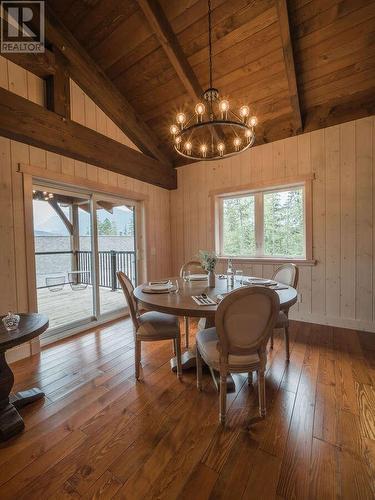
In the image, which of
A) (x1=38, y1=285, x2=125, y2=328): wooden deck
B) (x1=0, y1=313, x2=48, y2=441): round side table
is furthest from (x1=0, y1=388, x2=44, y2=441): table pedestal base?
(x1=38, y1=285, x2=125, y2=328): wooden deck

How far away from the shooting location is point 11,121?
7.69 ft

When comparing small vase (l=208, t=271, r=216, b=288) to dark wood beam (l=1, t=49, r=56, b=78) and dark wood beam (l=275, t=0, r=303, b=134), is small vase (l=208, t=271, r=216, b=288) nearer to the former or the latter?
dark wood beam (l=275, t=0, r=303, b=134)

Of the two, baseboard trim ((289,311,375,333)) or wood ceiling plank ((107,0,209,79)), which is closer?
wood ceiling plank ((107,0,209,79))

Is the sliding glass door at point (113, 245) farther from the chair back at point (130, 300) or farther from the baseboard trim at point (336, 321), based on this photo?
the baseboard trim at point (336, 321)

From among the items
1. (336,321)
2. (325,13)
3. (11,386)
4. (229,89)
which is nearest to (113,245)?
(11,386)

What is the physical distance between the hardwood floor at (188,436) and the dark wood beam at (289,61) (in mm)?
3079

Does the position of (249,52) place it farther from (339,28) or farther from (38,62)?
(38,62)

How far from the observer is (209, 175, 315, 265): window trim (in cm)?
334

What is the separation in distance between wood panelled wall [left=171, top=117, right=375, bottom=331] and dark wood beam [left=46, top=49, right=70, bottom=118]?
8.78 ft

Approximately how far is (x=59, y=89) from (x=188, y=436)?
12.2ft

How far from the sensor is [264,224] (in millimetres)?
3789

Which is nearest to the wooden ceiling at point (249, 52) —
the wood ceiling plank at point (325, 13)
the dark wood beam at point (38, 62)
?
the wood ceiling plank at point (325, 13)

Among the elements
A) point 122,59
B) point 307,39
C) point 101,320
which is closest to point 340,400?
point 101,320

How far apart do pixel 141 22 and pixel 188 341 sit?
3741mm
